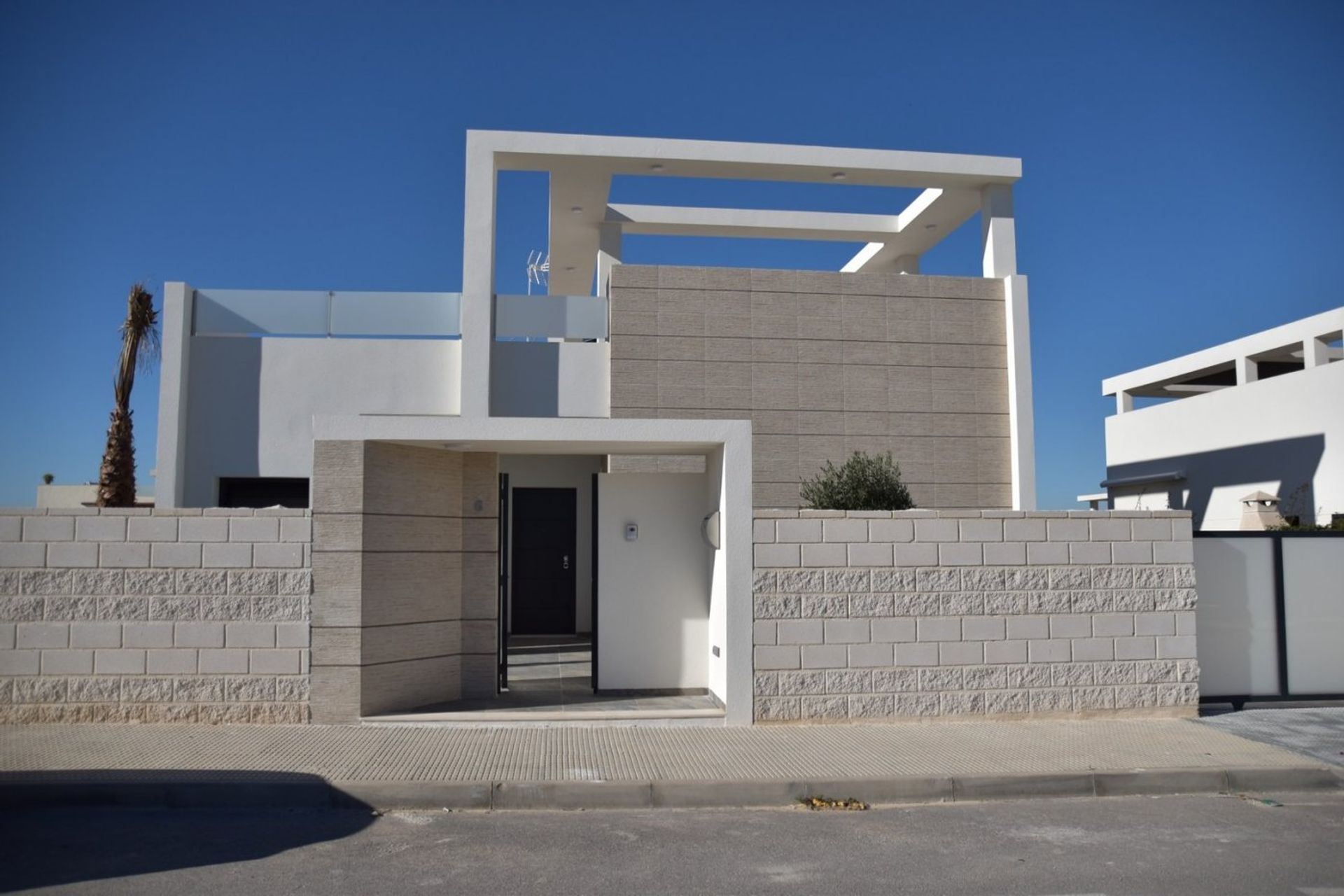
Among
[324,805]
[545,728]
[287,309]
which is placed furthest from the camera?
[287,309]

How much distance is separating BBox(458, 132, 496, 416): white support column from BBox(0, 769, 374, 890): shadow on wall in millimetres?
7936

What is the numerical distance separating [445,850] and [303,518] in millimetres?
4409

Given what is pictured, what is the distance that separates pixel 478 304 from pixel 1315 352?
56.1ft

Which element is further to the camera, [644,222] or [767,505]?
[644,222]

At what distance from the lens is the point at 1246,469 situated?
2258 cm

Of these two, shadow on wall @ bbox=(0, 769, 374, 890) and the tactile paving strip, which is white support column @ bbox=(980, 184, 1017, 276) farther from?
shadow on wall @ bbox=(0, 769, 374, 890)

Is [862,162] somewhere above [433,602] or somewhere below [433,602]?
above

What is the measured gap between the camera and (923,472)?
1598 centimetres

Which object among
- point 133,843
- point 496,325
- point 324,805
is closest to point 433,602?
point 324,805

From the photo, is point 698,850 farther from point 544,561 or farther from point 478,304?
point 544,561

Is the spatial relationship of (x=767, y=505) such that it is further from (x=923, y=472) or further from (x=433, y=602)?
(x=433, y=602)

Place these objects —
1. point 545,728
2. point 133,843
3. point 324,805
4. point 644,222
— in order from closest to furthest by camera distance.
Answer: point 133,843 < point 324,805 < point 545,728 < point 644,222

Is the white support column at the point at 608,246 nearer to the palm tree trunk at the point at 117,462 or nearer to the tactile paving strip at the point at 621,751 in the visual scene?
the palm tree trunk at the point at 117,462

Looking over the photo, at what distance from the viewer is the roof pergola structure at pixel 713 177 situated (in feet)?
50.6
